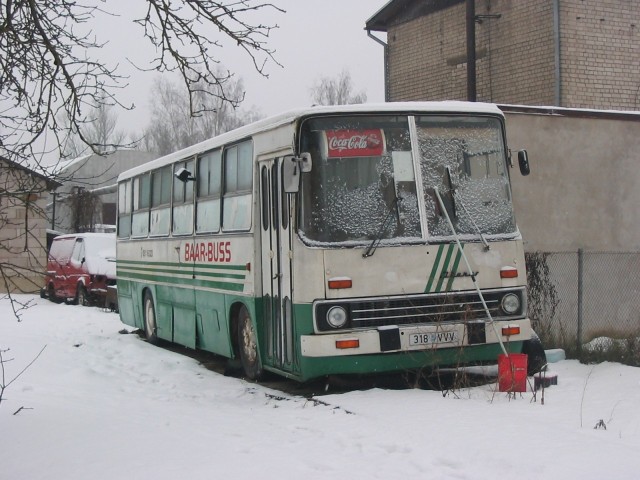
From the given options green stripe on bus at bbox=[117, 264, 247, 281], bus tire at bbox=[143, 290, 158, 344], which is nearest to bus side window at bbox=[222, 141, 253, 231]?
green stripe on bus at bbox=[117, 264, 247, 281]

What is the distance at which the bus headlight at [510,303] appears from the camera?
33.5ft

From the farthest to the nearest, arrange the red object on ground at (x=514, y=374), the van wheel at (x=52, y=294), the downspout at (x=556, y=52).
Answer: the van wheel at (x=52, y=294) < the downspout at (x=556, y=52) < the red object on ground at (x=514, y=374)

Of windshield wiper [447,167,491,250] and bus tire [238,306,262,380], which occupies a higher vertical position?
windshield wiper [447,167,491,250]

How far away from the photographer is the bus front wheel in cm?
1633

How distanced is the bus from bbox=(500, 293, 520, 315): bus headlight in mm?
11

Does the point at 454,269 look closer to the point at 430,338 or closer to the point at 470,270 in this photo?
the point at 470,270

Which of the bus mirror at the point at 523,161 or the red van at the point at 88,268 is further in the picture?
→ the red van at the point at 88,268

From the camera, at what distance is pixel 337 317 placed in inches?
380

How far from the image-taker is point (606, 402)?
361 inches

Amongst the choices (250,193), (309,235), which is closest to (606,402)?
(309,235)

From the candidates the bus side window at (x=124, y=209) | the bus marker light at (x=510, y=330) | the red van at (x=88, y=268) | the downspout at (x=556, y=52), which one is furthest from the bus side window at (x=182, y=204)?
the downspout at (x=556, y=52)

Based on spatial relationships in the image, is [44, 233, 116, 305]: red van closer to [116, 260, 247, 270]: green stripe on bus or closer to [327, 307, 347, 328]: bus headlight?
[116, 260, 247, 270]: green stripe on bus

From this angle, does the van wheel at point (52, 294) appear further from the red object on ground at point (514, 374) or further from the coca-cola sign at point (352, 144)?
the red object on ground at point (514, 374)

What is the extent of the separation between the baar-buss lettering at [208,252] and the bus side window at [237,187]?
0.28 metres
